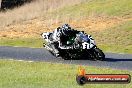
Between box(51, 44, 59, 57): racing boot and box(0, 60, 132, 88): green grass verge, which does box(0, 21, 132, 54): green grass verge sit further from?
box(0, 60, 132, 88): green grass verge

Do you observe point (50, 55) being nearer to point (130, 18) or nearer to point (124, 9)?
point (130, 18)

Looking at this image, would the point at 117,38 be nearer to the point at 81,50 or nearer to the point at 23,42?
the point at 23,42

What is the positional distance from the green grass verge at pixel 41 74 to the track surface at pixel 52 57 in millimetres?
1316

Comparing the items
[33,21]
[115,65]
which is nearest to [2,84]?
[115,65]

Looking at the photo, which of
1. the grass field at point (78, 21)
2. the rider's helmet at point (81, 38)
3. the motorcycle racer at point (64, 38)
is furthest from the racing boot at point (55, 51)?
the grass field at point (78, 21)

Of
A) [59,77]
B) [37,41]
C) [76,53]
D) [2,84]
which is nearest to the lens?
[2,84]

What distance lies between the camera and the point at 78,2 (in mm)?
54219

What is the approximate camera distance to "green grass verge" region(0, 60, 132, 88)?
15086 mm

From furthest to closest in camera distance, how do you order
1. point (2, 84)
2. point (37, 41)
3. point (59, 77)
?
point (37, 41), point (59, 77), point (2, 84)

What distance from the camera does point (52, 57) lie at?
24.2 m

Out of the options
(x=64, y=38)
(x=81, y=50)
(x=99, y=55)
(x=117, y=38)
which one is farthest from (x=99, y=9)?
(x=99, y=55)

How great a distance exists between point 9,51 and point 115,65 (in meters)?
7.54

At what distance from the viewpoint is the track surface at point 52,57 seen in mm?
21766

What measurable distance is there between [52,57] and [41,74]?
6.58 m
